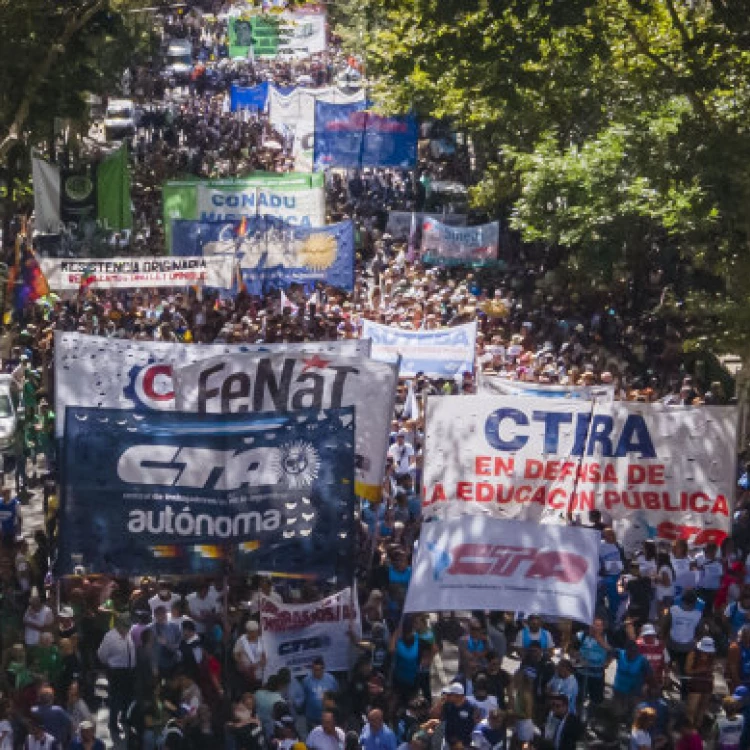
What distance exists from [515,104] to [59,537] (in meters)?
8.71

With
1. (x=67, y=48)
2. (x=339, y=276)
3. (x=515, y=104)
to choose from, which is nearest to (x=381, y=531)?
(x=515, y=104)

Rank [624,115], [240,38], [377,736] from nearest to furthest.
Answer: [377,736], [624,115], [240,38]

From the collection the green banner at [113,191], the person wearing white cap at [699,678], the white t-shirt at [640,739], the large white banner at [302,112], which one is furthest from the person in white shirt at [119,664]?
the large white banner at [302,112]

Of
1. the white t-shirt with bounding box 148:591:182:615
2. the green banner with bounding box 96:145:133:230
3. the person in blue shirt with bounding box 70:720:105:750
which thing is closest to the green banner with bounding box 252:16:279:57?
the green banner with bounding box 96:145:133:230

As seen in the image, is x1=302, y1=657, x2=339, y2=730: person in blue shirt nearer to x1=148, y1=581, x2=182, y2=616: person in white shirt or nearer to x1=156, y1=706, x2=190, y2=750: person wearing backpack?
x1=156, y1=706, x2=190, y2=750: person wearing backpack

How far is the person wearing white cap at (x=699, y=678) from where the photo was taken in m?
14.4

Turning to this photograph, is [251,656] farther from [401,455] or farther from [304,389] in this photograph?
[401,455]

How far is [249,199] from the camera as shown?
3147 centimetres

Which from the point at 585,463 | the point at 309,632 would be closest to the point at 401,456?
the point at 585,463

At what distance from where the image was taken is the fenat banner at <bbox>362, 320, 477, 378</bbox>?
2306cm

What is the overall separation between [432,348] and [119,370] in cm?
730

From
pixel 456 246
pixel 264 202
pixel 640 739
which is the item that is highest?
pixel 264 202

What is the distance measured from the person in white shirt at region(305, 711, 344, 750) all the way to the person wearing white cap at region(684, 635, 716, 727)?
3154mm

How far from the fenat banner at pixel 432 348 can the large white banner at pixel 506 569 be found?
906 cm
